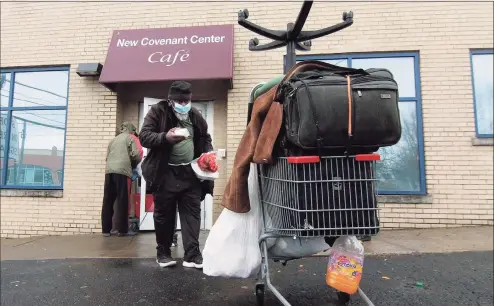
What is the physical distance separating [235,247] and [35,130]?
539 centimetres

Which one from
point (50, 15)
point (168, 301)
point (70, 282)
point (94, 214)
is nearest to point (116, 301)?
point (168, 301)

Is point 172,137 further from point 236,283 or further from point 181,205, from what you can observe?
point 236,283

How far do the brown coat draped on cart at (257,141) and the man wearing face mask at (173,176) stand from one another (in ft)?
4.02

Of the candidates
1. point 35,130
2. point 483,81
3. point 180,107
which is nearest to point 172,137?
point 180,107

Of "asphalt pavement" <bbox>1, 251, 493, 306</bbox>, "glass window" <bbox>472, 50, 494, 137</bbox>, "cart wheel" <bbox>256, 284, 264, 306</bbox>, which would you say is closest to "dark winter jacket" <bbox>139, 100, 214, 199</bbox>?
"asphalt pavement" <bbox>1, 251, 493, 306</bbox>

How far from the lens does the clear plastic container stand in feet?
6.80

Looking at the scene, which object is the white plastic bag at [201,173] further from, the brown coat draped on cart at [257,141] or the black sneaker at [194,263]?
the brown coat draped on cart at [257,141]

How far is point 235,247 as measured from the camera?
7.54 feet

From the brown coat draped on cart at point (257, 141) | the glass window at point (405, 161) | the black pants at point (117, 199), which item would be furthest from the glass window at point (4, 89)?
the glass window at point (405, 161)

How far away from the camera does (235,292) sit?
2934 mm

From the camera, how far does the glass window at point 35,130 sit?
5922 mm

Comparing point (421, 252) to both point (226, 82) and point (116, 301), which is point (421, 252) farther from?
point (226, 82)

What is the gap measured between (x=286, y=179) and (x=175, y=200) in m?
1.84

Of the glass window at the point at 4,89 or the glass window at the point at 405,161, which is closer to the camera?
the glass window at the point at 405,161
